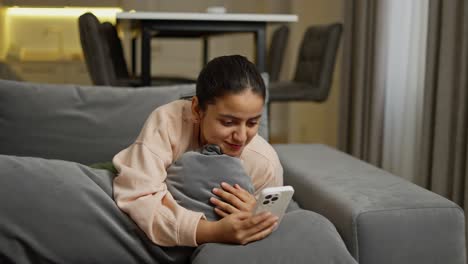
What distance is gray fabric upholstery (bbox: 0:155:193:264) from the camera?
1.17 m

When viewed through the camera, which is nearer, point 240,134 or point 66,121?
point 240,134

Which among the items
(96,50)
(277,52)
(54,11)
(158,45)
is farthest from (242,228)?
(158,45)

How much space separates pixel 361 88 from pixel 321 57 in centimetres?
27

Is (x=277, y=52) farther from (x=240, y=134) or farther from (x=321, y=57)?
(x=240, y=134)

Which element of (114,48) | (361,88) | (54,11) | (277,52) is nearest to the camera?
(114,48)

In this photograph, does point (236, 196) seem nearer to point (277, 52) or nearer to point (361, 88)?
point (361, 88)

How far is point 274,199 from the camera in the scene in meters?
1.11

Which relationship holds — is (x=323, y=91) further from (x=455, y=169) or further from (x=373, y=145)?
(x=455, y=169)

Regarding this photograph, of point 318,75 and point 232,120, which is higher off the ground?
point 232,120

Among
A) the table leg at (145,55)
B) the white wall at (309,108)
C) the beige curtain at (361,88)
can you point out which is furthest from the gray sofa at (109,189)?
the white wall at (309,108)

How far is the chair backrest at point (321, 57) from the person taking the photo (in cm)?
341

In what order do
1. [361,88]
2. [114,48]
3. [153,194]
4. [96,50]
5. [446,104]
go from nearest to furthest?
[153,194]
[446,104]
[96,50]
[114,48]
[361,88]

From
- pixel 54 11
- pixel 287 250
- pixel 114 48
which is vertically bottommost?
pixel 287 250

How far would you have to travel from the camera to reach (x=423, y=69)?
2.85 m
